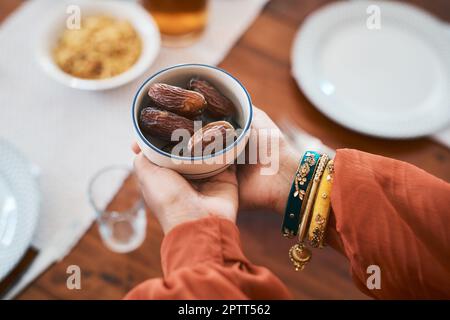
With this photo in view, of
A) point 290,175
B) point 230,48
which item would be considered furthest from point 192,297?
point 230,48

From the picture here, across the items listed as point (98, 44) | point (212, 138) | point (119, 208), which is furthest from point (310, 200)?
point (98, 44)

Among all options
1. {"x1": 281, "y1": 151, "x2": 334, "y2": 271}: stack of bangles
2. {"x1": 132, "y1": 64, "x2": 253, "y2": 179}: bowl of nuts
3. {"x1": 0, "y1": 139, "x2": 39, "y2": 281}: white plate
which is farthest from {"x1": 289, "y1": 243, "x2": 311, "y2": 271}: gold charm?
{"x1": 0, "y1": 139, "x2": 39, "y2": 281}: white plate

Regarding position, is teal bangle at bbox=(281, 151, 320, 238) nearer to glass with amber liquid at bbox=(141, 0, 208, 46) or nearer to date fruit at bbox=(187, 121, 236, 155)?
date fruit at bbox=(187, 121, 236, 155)

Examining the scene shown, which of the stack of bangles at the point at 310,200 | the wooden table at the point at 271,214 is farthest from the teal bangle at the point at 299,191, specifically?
the wooden table at the point at 271,214

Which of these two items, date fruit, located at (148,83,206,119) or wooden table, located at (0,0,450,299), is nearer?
date fruit, located at (148,83,206,119)

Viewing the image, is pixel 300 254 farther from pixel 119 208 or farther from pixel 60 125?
pixel 60 125
